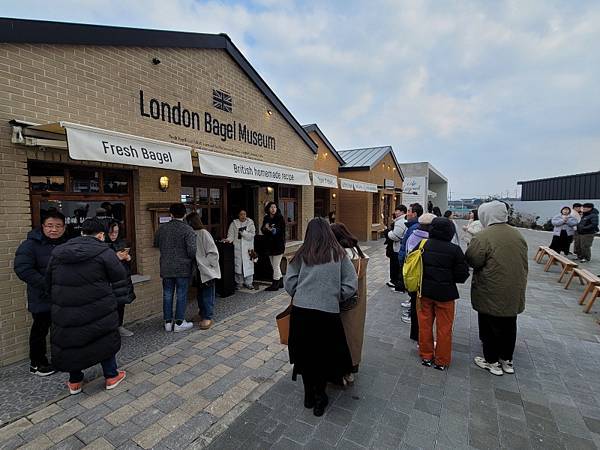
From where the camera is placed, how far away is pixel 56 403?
270 cm

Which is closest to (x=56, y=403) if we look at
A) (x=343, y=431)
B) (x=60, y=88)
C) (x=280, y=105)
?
(x=343, y=431)

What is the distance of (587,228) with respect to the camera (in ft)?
29.3

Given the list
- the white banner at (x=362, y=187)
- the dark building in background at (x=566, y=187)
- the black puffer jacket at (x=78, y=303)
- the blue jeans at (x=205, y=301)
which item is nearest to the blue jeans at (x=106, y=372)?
the black puffer jacket at (x=78, y=303)

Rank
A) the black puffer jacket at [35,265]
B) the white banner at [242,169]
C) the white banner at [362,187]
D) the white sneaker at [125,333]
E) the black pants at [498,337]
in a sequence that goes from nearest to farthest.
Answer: the black puffer jacket at [35,265]
the black pants at [498,337]
the white sneaker at [125,333]
the white banner at [242,169]
the white banner at [362,187]

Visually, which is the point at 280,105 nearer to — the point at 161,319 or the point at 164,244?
the point at 164,244

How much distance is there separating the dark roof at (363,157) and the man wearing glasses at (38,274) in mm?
12604

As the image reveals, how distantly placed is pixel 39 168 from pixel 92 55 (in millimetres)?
1620

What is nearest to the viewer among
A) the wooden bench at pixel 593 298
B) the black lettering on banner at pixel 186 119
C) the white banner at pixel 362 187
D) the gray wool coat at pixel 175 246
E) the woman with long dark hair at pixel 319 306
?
the woman with long dark hair at pixel 319 306

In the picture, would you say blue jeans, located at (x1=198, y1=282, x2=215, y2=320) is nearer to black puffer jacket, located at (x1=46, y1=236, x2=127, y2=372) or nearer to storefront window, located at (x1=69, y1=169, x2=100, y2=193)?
black puffer jacket, located at (x1=46, y1=236, x2=127, y2=372)

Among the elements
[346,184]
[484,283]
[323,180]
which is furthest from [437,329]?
[346,184]

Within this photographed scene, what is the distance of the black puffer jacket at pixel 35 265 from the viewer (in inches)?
116

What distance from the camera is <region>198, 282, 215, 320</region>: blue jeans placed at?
4461 mm

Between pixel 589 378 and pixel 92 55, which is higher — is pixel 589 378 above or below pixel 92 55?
below

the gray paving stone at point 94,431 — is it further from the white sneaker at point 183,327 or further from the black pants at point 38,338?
the white sneaker at point 183,327
